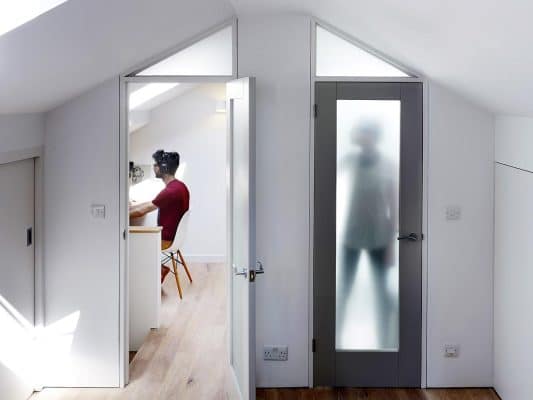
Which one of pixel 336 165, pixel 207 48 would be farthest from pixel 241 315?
pixel 207 48

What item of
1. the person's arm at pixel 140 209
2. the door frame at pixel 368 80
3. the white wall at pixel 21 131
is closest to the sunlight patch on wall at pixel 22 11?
the white wall at pixel 21 131

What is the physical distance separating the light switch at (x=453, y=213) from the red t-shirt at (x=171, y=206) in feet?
10.3

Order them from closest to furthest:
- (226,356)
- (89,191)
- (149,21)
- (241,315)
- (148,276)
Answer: (149,21) < (241,315) < (89,191) < (226,356) < (148,276)

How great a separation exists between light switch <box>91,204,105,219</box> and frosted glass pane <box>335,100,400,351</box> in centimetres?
147

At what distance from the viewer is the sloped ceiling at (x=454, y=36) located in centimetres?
303

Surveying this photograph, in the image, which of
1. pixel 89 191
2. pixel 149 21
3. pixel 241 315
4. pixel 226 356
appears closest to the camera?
pixel 149 21

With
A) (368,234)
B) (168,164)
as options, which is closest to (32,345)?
(368,234)

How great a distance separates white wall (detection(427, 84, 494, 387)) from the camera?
5129 millimetres

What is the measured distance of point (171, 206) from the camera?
7.66m

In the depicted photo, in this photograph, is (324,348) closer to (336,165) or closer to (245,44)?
(336,165)

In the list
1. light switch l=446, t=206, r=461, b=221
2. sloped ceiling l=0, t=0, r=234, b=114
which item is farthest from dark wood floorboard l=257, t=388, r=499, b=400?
sloped ceiling l=0, t=0, r=234, b=114

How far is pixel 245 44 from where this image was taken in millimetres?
5145

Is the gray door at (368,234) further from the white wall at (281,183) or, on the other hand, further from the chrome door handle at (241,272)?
the chrome door handle at (241,272)

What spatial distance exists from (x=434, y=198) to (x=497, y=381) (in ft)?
3.96
